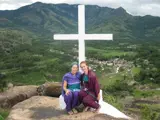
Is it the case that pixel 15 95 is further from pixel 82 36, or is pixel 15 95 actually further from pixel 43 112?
pixel 82 36

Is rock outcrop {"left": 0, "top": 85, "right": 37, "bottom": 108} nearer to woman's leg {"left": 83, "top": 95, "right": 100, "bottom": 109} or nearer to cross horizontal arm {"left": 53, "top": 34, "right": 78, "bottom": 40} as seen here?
cross horizontal arm {"left": 53, "top": 34, "right": 78, "bottom": 40}

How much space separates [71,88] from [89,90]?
24.2 inches

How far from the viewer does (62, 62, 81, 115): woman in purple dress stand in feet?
31.0

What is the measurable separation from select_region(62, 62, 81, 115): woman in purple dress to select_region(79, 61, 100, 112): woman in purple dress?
19 cm

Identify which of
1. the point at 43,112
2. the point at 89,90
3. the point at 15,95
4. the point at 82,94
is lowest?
the point at 43,112

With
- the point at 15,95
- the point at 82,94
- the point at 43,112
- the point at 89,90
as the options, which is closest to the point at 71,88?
the point at 82,94

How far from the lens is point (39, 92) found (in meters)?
14.0

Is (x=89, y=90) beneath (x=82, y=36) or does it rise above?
beneath

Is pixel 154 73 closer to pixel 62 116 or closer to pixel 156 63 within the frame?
pixel 156 63

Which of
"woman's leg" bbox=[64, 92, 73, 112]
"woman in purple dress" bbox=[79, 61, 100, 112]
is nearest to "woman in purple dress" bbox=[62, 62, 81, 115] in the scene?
"woman's leg" bbox=[64, 92, 73, 112]

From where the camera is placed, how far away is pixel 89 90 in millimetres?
9367

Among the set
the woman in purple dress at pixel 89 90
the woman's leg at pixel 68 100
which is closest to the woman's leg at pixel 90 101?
the woman in purple dress at pixel 89 90

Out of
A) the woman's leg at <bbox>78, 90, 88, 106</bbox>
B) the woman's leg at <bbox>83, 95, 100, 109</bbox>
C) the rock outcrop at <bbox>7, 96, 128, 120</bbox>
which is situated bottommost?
the rock outcrop at <bbox>7, 96, 128, 120</bbox>

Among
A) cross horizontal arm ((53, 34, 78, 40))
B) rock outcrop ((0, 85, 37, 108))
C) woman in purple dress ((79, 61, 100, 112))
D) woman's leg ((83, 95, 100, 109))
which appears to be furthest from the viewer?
rock outcrop ((0, 85, 37, 108))
